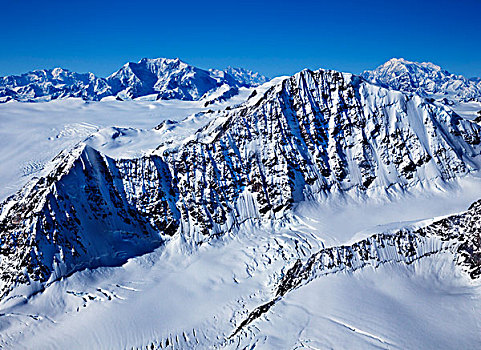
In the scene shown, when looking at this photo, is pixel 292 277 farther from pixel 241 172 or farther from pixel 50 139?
pixel 50 139

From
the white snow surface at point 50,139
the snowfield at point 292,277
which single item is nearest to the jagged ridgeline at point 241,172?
the snowfield at point 292,277

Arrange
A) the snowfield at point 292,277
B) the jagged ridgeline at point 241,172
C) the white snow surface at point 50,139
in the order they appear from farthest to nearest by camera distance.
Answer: the white snow surface at point 50,139, the jagged ridgeline at point 241,172, the snowfield at point 292,277

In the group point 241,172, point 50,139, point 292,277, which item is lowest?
point 292,277

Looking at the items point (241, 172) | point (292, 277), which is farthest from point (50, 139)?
point (292, 277)

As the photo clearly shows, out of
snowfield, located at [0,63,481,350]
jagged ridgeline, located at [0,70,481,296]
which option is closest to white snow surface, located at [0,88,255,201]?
jagged ridgeline, located at [0,70,481,296]

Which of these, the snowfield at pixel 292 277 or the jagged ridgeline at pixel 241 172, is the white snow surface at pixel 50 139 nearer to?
the jagged ridgeline at pixel 241 172

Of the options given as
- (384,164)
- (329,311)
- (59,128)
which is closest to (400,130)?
(384,164)
